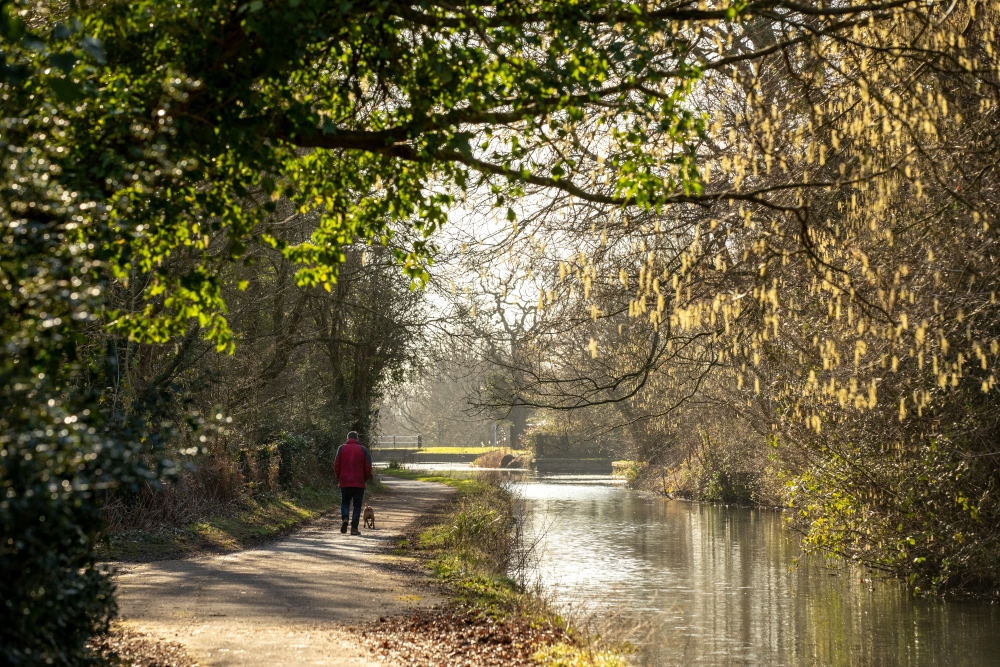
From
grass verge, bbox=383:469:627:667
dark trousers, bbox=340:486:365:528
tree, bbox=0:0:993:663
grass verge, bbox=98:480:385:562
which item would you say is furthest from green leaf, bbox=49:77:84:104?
dark trousers, bbox=340:486:365:528

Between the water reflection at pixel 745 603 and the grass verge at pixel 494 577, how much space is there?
930 millimetres

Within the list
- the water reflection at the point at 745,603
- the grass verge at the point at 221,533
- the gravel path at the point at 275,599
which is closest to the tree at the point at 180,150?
the gravel path at the point at 275,599

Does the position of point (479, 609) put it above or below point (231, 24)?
below

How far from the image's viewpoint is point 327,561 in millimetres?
14570

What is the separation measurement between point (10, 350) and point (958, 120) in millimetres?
8700

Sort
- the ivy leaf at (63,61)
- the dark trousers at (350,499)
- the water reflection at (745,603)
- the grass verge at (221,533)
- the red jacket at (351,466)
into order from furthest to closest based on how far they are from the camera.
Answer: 1. the dark trousers at (350,499)
2. the red jacket at (351,466)
3. the grass verge at (221,533)
4. the water reflection at (745,603)
5. the ivy leaf at (63,61)

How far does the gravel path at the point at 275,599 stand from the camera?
8469 mm

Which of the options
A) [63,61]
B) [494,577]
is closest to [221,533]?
[494,577]

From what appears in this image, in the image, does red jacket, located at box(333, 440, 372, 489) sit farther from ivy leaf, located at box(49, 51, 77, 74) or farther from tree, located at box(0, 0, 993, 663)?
ivy leaf, located at box(49, 51, 77, 74)

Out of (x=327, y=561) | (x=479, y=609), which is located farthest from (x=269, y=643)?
(x=327, y=561)

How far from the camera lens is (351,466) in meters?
17.9

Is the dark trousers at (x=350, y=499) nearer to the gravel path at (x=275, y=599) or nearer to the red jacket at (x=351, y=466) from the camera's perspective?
the red jacket at (x=351, y=466)

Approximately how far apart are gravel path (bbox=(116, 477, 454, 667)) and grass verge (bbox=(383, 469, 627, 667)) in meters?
0.54

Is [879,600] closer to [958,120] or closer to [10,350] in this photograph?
[958,120]
